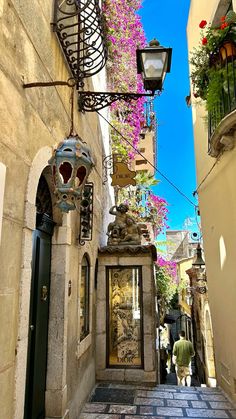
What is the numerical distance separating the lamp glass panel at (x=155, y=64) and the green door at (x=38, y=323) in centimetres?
230

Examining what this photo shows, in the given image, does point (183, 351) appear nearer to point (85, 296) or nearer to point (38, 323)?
point (85, 296)

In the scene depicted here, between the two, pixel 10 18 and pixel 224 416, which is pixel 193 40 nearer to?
pixel 10 18

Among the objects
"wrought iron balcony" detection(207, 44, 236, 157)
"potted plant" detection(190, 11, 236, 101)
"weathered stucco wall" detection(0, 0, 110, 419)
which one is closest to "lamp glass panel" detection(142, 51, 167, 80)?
"weathered stucco wall" detection(0, 0, 110, 419)

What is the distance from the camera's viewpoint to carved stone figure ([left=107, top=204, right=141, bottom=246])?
714 cm

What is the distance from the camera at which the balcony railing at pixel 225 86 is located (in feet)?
16.8

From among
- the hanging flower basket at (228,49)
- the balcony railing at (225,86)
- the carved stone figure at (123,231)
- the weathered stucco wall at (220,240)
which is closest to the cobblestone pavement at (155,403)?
the weathered stucco wall at (220,240)

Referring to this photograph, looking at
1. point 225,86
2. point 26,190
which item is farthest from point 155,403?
point 225,86

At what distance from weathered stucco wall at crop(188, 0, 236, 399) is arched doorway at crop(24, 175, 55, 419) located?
10.9 ft

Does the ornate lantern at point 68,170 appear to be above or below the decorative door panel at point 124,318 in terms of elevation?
above

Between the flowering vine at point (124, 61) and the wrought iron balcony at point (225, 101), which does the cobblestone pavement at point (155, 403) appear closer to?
the wrought iron balcony at point (225, 101)

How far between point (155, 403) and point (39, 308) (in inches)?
115

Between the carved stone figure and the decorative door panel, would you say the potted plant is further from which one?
the decorative door panel

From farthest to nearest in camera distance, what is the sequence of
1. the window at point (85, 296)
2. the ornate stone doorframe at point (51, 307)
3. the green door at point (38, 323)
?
the window at point (85, 296), the green door at point (38, 323), the ornate stone doorframe at point (51, 307)

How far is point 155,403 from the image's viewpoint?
5027 mm
